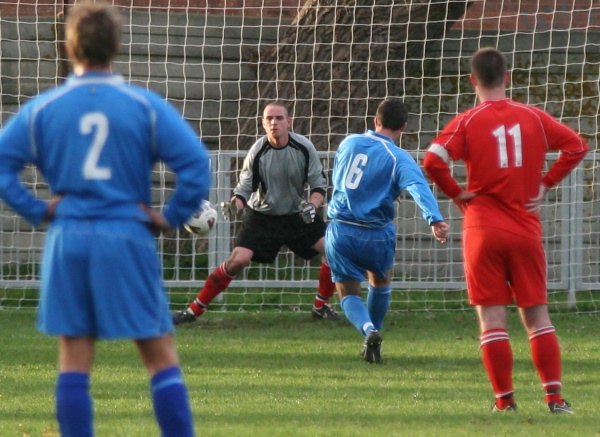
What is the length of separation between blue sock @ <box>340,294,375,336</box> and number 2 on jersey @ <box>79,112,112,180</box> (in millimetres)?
4342

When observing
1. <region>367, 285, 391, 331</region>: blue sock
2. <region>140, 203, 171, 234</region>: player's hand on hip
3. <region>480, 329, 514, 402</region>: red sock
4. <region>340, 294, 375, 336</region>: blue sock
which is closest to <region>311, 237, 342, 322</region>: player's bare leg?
<region>367, 285, 391, 331</region>: blue sock

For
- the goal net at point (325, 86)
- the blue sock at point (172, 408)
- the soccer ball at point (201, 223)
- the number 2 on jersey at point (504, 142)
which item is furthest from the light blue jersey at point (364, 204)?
the blue sock at point (172, 408)

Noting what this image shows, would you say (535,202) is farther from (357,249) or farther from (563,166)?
(357,249)

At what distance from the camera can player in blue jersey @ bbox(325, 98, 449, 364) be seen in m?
7.82

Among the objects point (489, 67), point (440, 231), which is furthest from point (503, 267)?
point (489, 67)

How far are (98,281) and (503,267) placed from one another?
2493 mm

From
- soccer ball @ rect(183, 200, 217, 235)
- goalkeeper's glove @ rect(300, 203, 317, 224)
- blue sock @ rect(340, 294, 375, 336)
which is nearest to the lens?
soccer ball @ rect(183, 200, 217, 235)

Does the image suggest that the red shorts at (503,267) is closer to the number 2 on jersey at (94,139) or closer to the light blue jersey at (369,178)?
the light blue jersey at (369,178)

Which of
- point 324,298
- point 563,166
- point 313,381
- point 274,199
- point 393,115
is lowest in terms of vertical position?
point 313,381

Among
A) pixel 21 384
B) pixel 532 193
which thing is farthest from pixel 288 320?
pixel 532 193

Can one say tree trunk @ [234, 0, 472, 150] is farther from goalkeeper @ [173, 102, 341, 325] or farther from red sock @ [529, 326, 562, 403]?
red sock @ [529, 326, 562, 403]

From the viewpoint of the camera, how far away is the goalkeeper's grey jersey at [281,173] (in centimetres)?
965

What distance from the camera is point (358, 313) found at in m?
8.05

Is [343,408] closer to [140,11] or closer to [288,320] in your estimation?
[288,320]
